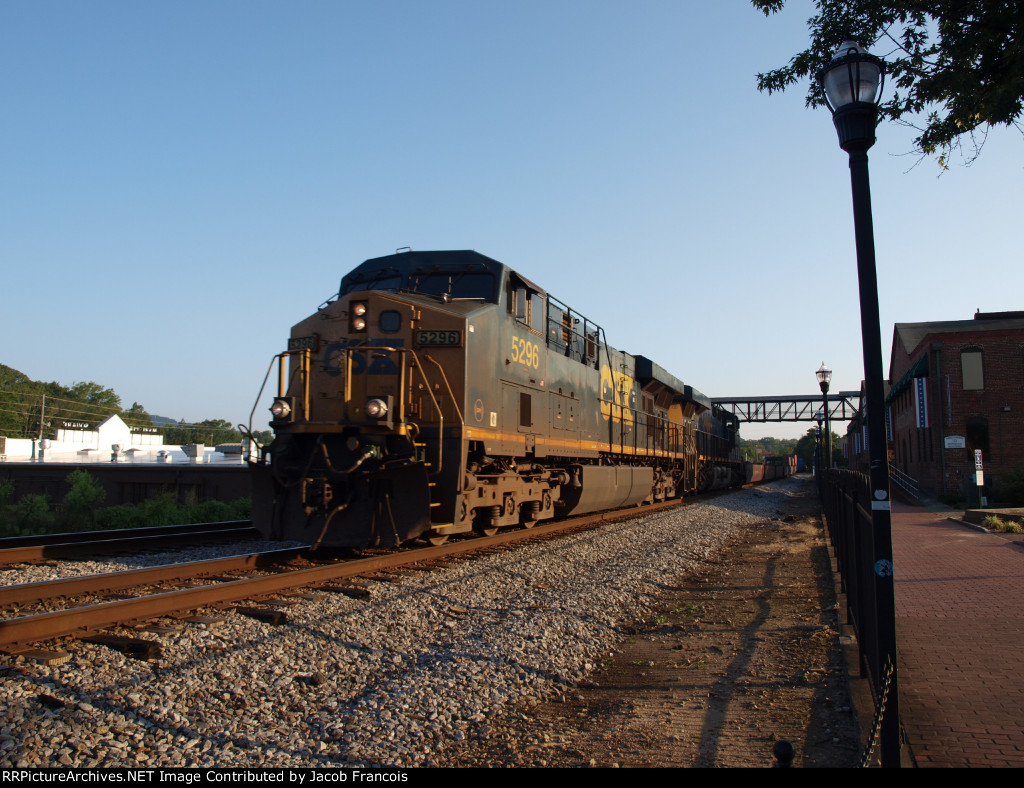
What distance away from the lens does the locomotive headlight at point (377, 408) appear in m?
8.36

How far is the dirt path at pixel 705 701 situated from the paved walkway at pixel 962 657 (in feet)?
1.44

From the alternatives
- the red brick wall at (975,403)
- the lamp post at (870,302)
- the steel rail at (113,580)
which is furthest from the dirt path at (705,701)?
the red brick wall at (975,403)

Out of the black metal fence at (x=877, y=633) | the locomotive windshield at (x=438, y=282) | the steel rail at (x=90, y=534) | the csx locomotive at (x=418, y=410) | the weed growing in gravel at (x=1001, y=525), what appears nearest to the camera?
the black metal fence at (x=877, y=633)

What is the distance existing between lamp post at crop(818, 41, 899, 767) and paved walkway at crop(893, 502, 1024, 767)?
43cm

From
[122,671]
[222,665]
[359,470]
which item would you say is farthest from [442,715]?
[359,470]

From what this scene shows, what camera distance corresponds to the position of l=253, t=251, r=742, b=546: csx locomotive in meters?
8.54

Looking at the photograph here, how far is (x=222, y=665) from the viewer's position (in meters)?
4.77

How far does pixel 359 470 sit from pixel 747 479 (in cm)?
3661

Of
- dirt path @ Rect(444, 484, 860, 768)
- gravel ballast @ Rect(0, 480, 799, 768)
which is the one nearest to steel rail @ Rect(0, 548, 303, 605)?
gravel ballast @ Rect(0, 480, 799, 768)

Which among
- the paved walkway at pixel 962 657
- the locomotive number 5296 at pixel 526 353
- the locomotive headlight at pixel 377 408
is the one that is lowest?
the paved walkway at pixel 962 657

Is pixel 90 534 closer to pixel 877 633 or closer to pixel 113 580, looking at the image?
pixel 113 580

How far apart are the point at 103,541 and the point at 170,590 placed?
284cm

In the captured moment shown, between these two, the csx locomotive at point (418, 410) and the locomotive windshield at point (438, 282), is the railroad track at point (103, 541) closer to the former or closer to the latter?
the csx locomotive at point (418, 410)

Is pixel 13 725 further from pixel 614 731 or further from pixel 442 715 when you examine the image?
pixel 614 731
